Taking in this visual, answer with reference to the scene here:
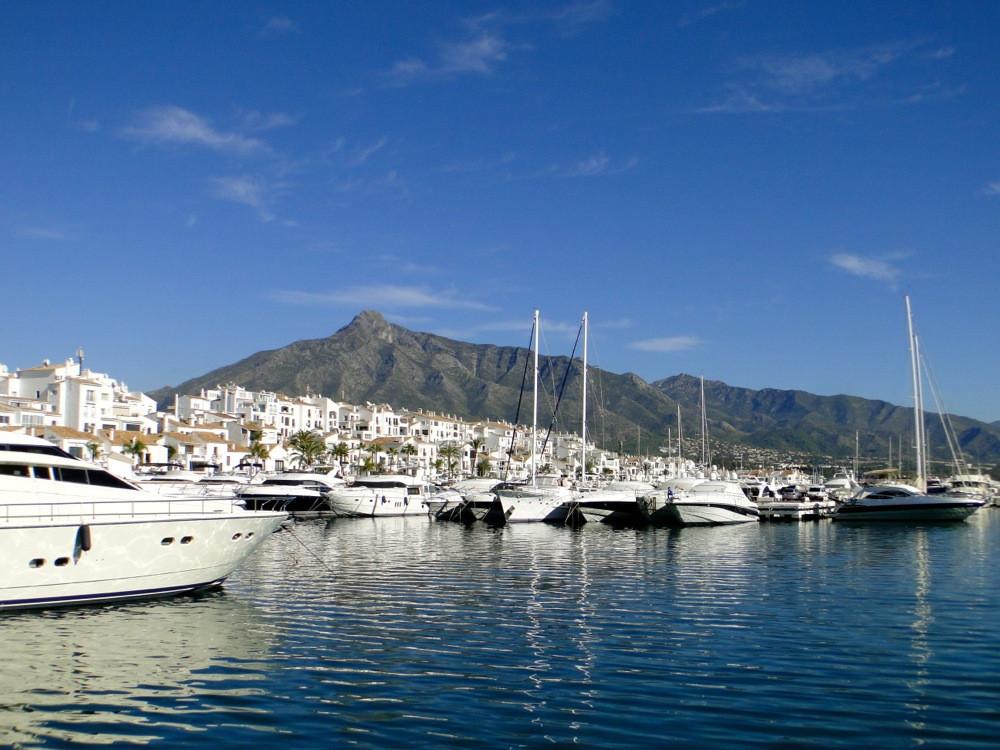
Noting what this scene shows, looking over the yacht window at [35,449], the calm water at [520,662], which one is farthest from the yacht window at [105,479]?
the calm water at [520,662]

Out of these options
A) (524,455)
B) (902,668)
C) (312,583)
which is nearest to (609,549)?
(312,583)

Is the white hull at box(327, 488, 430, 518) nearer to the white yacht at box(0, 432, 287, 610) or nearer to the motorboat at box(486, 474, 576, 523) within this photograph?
the motorboat at box(486, 474, 576, 523)

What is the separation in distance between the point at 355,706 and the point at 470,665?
3403mm

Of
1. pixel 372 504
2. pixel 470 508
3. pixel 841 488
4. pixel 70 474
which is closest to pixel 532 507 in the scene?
pixel 470 508

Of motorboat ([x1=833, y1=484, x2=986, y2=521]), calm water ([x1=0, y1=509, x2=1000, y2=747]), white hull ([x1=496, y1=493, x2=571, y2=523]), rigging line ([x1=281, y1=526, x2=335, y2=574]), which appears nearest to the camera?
calm water ([x1=0, y1=509, x2=1000, y2=747])

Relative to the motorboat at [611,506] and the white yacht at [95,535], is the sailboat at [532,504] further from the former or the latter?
the white yacht at [95,535]

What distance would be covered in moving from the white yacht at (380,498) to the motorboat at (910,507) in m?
36.7

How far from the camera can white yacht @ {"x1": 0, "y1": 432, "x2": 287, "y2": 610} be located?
2283 cm

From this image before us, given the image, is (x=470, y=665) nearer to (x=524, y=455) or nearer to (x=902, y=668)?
(x=902, y=668)

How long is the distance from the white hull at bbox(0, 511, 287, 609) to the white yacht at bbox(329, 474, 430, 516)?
46159 mm

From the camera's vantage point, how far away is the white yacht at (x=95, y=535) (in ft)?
74.9

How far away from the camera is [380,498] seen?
75.1 metres

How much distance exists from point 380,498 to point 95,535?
2040 inches

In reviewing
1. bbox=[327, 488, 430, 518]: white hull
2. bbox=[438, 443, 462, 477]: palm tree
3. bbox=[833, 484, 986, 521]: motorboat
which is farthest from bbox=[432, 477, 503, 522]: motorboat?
bbox=[438, 443, 462, 477]: palm tree
